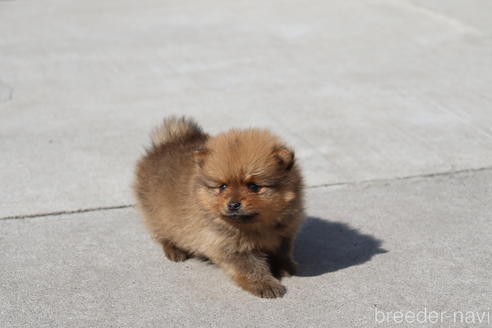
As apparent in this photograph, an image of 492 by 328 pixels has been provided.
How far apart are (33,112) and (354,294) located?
408 centimetres

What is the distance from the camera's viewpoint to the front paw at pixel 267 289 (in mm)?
3760

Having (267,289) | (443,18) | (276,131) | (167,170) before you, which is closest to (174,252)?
(167,170)

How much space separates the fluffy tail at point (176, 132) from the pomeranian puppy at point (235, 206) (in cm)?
27

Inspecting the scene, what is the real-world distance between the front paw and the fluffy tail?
116 cm

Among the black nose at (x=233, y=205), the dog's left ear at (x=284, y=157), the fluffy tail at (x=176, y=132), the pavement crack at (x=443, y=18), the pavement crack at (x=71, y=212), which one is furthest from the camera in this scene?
the pavement crack at (x=443, y=18)

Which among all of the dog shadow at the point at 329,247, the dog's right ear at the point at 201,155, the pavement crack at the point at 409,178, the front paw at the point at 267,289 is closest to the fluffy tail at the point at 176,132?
the dog's right ear at the point at 201,155

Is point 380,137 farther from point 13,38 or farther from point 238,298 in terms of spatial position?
point 13,38

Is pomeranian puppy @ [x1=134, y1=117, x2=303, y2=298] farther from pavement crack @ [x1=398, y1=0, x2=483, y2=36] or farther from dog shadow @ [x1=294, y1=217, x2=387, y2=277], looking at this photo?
pavement crack @ [x1=398, y1=0, x2=483, y2=36]

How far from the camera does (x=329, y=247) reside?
4.39 m

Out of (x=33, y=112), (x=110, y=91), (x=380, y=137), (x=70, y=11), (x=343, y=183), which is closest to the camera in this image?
(x=343, y=183)

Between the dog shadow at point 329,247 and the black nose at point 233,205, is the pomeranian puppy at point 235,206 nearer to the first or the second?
the black nose at point 233,205

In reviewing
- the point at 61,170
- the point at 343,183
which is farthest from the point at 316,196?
the point at 61,170

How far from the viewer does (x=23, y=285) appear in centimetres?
390

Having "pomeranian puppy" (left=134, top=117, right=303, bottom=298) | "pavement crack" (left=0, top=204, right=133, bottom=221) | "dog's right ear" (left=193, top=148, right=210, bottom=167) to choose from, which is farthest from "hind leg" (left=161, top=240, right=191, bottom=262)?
"pavement crack" (left=0, top=204, right=133, bottom=221)
